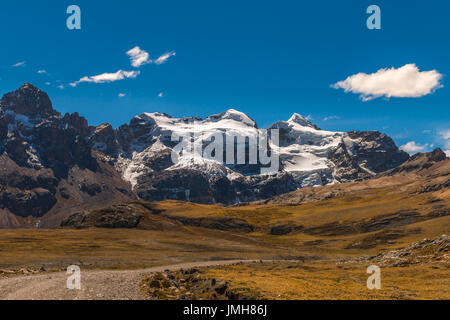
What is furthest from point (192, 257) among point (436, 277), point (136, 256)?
point (436, 277)

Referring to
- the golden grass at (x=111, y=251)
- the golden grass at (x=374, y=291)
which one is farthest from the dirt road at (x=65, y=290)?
the golden grass at (x=111, y=251)

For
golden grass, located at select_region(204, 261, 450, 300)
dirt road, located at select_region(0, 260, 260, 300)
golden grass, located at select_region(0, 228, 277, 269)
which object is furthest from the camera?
golden grass, located at select_region(0, 228, 277, 269)

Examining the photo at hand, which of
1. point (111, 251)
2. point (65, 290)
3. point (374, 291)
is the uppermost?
point (65, 290)

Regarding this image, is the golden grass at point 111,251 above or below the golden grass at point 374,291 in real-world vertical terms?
below

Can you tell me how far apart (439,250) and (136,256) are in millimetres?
79000

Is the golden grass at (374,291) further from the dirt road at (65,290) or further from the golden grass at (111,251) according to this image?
the golden grass at (111,251)

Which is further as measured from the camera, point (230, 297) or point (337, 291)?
point (337, 291)

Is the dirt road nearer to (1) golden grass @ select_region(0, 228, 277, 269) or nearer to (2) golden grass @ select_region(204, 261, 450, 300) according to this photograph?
(2) golden grass @ select_region(204, 261, 450, 300)

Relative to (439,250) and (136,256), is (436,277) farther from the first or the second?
(136,256)

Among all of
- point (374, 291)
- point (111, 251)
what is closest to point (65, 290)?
point (374, 291)

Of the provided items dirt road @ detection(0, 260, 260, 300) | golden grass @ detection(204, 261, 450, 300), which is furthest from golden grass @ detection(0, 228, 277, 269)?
golden grass @ detection(204, 261, 450, 300)

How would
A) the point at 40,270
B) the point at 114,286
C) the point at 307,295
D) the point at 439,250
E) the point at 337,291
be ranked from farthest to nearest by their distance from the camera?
the point at 439,250
the point at 40,270
the point at 114,286
the point at 337,291
the point at 307,295

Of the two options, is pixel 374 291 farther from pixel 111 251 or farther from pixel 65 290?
pixel 111 251
